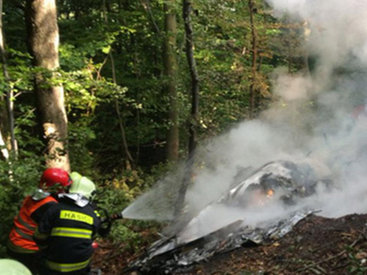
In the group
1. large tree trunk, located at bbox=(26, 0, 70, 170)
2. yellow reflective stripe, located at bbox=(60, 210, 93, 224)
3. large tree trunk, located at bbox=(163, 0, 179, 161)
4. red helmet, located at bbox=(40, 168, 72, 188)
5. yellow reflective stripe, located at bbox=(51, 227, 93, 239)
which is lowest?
yellow reflective stripe, located at bbox=(51, 227, 93, 239)

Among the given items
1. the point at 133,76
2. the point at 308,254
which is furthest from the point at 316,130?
the point at 308,254

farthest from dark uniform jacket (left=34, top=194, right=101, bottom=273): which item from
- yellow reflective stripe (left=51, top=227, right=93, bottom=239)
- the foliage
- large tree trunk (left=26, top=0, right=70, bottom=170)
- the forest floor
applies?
the foliage

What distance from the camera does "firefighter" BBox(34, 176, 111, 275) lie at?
3398mm

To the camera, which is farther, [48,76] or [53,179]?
[48,76]

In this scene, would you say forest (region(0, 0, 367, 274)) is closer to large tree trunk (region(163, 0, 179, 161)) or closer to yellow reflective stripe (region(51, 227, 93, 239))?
large tree trunk (region(163, 0, 179, 161))

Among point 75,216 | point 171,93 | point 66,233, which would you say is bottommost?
point 66,233

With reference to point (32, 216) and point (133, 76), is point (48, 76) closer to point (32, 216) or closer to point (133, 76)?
point (32, 216)

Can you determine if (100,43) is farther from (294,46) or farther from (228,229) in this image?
(294,46)

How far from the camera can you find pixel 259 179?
746cm

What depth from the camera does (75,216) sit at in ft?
11.3

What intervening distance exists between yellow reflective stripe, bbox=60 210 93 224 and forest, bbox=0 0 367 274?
0.57 meters

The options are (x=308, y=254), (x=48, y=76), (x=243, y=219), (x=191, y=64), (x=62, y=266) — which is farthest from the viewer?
(x=191, y=64)

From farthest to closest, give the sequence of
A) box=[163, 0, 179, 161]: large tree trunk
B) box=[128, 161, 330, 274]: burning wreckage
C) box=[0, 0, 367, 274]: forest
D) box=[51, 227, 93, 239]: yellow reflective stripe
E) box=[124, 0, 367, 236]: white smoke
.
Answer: box=[163, 0, 179, 161]: large tree trunk → box=[124, 0, 367, 236]: white smoke → box=[0, 0, 367, 274]: forest → box=[128, 161, 330, 274]: burning wreckage → box=[51, 227, 93, 239]: yellow reflective stripe

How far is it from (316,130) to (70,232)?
11.9 meters
